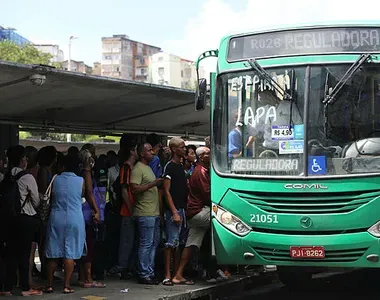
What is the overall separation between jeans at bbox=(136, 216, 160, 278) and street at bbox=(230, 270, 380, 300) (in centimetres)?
143

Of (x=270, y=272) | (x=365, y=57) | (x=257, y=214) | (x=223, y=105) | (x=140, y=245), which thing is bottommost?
(x=270, y=272)

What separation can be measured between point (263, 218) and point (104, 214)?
2.76m

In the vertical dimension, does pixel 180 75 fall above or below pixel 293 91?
above

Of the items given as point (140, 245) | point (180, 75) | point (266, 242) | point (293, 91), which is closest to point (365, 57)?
point (293, 91)

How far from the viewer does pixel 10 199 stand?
7125mm

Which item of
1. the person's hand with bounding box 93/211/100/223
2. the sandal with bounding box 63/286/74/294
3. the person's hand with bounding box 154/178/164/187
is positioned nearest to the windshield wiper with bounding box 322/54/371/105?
the person's hand with bounding box 154/178/164/187

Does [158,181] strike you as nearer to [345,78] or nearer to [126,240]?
[126,240]

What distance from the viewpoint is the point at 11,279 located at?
7.41 m

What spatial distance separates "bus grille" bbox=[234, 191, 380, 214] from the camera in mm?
6562

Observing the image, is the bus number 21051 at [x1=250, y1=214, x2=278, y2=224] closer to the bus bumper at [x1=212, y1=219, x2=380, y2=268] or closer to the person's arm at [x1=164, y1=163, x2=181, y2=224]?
the bus bumper at [x1=212, y1=219, x2=380, y2=268]

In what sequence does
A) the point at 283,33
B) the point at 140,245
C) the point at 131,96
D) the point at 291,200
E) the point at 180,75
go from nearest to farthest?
the point at 291,200, the point at 283,33, the point at 140,245, the point at 131,96, the point at 180,75

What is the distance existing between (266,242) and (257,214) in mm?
321

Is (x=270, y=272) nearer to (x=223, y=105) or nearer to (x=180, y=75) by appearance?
(x=223, y=105)

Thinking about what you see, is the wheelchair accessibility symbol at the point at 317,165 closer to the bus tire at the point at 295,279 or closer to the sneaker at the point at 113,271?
the bus tire at the point at 295,279
